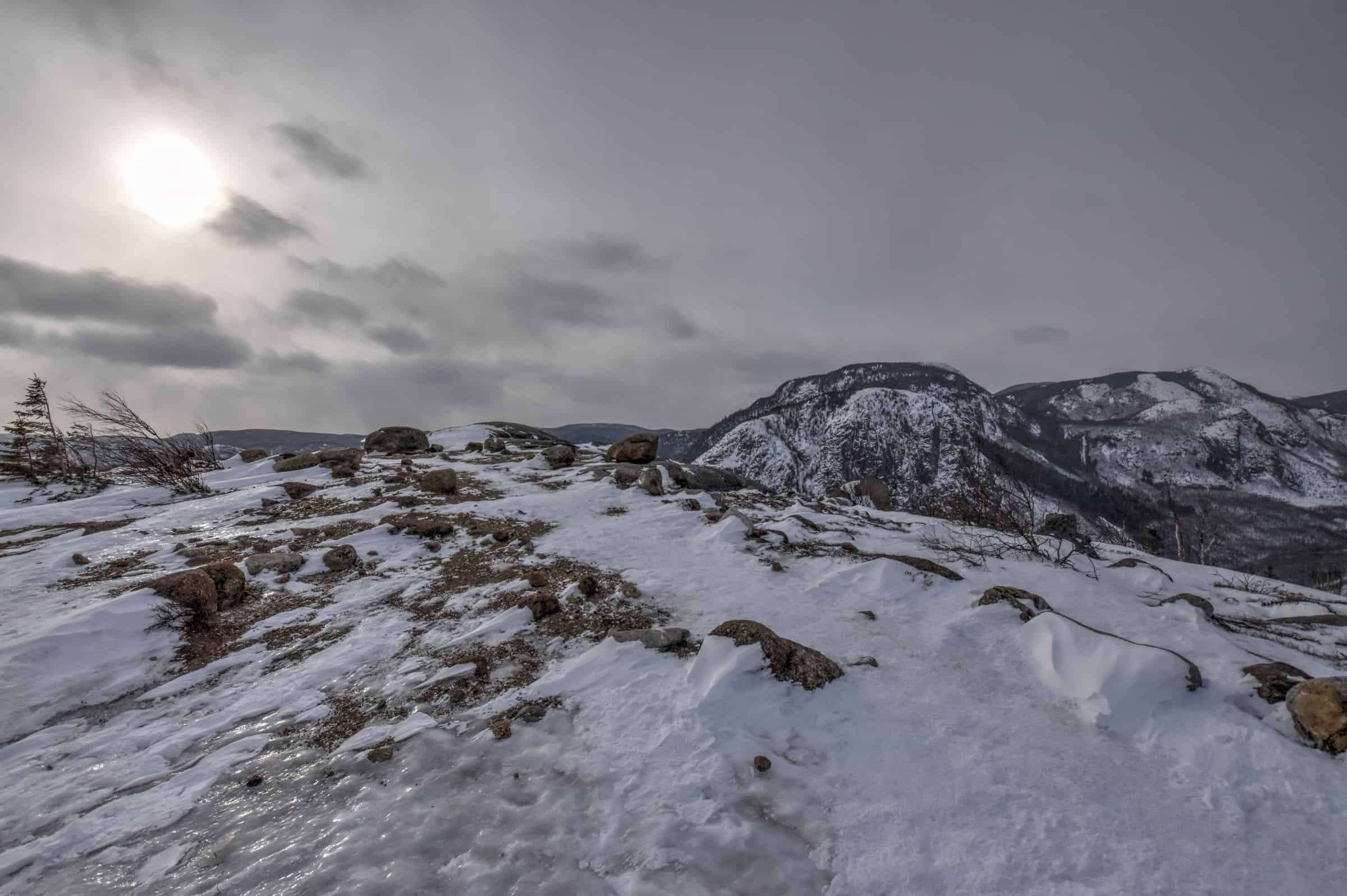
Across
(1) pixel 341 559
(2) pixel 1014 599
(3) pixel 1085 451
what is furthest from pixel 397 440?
(3) pixel 1085 451

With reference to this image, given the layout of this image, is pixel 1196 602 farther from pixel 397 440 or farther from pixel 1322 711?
pixel 397 440

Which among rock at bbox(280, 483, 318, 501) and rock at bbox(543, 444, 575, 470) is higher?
rock at bbox(543, 444, 575, 470)

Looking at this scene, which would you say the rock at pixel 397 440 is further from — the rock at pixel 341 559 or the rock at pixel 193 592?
the rock at pixel 193 592

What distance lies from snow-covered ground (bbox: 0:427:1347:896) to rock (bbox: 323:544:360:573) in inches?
28.3

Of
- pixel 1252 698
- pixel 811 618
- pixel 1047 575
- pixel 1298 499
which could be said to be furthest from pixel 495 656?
pixel 1298 499

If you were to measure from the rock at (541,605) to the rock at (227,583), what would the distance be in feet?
14.2

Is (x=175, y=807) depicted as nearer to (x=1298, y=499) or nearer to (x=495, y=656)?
(x=495, y=656)

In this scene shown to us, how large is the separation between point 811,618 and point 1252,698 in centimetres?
381

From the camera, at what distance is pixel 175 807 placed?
338 cm

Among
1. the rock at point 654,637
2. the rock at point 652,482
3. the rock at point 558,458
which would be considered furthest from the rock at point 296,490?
the rock at point 654,637

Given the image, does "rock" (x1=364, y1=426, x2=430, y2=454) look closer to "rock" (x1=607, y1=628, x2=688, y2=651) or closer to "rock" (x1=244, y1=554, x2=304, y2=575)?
"rock" (x1=244, y1=554, x2=304, y2=575)

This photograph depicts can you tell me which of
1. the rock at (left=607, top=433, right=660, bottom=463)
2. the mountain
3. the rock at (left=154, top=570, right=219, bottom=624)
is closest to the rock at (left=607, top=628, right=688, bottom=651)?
the rock at (left=154, top=570, right=219, bottom=624)

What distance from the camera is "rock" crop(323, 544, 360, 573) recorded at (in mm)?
8055

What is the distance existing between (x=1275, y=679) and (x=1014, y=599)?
6.76ft
